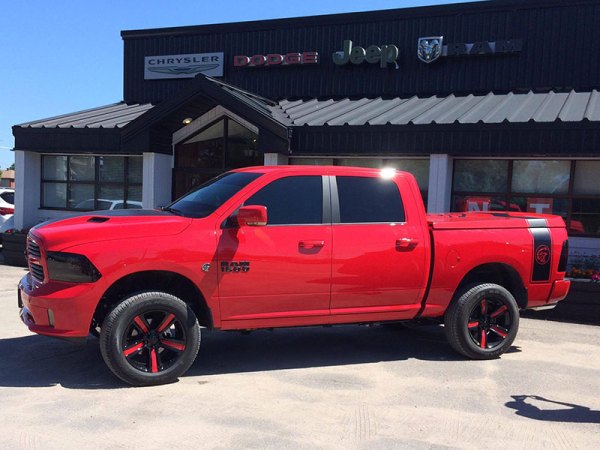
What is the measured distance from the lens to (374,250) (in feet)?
17.7

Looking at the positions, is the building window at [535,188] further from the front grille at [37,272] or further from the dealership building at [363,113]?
the front grille at [37,272]

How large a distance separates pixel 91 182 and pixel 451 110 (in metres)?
9.64

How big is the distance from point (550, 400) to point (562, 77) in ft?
33.1

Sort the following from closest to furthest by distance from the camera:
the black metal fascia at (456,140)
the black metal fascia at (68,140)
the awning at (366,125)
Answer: the black metal fascia at (456,140)
the awning at (366,125)
the black metal fascia at (68,140)

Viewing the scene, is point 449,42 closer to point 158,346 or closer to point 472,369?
point 472,369

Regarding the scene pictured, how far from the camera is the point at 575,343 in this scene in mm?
6863

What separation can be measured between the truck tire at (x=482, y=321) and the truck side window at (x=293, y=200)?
1.88 m

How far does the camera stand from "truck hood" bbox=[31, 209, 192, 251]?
4559 mm

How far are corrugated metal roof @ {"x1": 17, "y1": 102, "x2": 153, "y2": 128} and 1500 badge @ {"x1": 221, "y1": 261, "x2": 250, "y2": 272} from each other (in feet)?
30.3

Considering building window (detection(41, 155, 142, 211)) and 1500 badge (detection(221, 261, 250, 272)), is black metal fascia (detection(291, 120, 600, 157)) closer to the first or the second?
building window (detection(41, 155, 142, 211))

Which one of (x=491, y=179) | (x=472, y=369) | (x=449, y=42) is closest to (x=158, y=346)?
(x=472, y=369)

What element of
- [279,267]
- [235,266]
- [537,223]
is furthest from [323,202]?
[537,223]

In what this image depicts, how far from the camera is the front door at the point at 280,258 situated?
4.95 meters

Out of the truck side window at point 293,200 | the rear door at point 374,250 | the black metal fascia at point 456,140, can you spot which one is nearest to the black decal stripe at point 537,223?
the rear door at point 374,250
